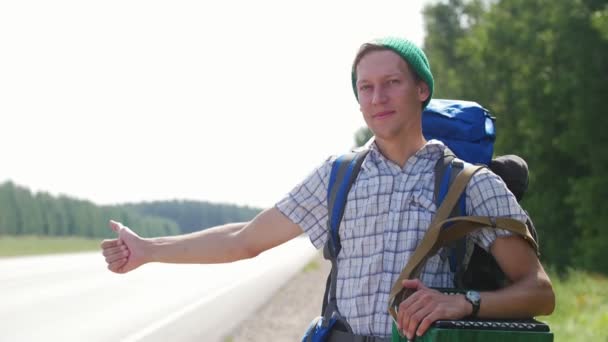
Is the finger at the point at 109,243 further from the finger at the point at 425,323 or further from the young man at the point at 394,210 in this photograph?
the finger at the point at 425,323

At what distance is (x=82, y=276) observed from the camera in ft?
86.8

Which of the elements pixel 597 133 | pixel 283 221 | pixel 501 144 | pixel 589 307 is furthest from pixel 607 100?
pixel 283 221

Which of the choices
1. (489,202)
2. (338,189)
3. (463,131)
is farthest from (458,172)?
(463,131)

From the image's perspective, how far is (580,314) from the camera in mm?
13016

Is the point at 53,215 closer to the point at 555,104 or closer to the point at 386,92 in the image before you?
the point at 555,104

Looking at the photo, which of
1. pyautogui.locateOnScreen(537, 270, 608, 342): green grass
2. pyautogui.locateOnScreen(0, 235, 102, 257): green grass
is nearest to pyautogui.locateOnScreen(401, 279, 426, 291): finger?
pyautogui.locateOnScreen(537, 270, 608, 342): green grass

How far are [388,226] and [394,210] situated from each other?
5cm

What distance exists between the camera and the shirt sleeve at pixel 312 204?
129 inches

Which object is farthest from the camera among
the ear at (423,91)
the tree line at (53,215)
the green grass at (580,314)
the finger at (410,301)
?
the tree line at (53,215)

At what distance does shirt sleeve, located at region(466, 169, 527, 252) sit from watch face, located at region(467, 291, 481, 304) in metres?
0.22

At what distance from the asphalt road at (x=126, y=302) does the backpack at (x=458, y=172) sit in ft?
29.5

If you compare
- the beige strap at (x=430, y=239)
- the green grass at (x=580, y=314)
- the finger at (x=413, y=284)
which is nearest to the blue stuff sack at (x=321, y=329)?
the beige strap at (x=430, y=239)

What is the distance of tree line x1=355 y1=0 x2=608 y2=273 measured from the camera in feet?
104

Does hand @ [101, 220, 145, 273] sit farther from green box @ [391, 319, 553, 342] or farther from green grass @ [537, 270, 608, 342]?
green grass @ [537, 270, 608, 342]
